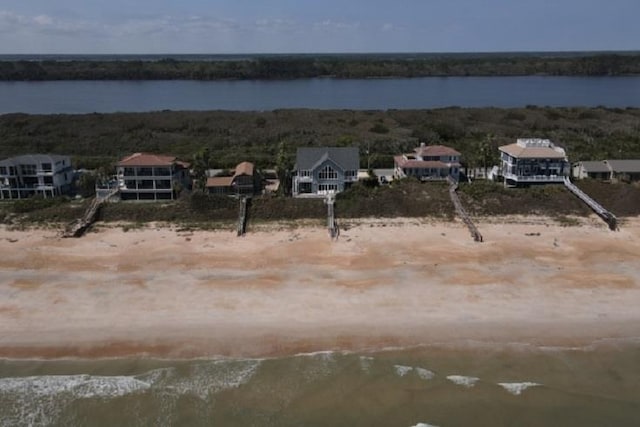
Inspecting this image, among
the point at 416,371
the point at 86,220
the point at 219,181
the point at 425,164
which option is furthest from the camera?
the point at 425,164

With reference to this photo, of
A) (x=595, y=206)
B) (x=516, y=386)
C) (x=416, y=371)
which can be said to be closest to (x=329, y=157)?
(x=595, y=206)

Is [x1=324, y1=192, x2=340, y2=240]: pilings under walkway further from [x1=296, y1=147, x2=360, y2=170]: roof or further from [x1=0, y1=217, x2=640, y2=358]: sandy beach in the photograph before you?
[x1=296, y1=147, x2=360, y2=170]: roof

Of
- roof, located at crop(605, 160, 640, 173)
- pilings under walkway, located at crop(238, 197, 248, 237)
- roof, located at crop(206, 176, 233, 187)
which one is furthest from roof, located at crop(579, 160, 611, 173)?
roof, located at crop(206, 176, 233, 187)

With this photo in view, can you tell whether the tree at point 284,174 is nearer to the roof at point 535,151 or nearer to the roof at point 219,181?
the roof at point 219,181

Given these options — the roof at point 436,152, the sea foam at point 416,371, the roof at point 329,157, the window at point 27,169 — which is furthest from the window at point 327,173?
the window at point 27,169

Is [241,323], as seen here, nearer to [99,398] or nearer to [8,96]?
[99,398]

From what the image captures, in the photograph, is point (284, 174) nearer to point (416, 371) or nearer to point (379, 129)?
point (416, 371)

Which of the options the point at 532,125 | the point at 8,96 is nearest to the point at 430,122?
the point at 532,125
